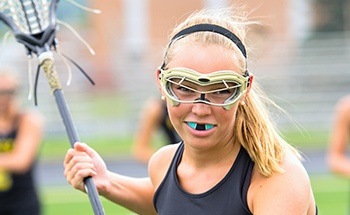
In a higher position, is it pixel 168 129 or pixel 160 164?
pixel 160 164

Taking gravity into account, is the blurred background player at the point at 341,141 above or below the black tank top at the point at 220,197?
below

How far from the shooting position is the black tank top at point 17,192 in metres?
9.05

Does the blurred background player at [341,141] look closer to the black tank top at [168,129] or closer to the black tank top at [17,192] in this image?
the black tank top at [168,129]

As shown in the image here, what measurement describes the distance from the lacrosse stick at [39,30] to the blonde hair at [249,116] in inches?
33.9

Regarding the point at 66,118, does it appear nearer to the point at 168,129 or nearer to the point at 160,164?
the point at 160,164

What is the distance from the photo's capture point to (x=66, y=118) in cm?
456

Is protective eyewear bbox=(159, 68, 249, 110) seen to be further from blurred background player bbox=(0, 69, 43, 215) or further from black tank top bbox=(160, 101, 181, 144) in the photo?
blurred background player bbox=(0, 69, 43, 215)

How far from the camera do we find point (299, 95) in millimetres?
24156

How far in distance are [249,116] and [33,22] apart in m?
1.30

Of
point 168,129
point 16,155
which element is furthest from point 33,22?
point 168,129

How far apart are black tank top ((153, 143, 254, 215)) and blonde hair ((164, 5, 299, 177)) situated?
6cm

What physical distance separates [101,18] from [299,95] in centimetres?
626

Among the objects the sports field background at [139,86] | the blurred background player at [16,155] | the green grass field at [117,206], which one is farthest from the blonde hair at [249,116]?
the sports field background at [139,86]

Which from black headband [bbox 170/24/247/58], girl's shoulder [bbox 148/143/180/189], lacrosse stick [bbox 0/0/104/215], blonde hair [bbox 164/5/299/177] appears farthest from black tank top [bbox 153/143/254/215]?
lacrosse stick [bbox 0/0/104/215]
